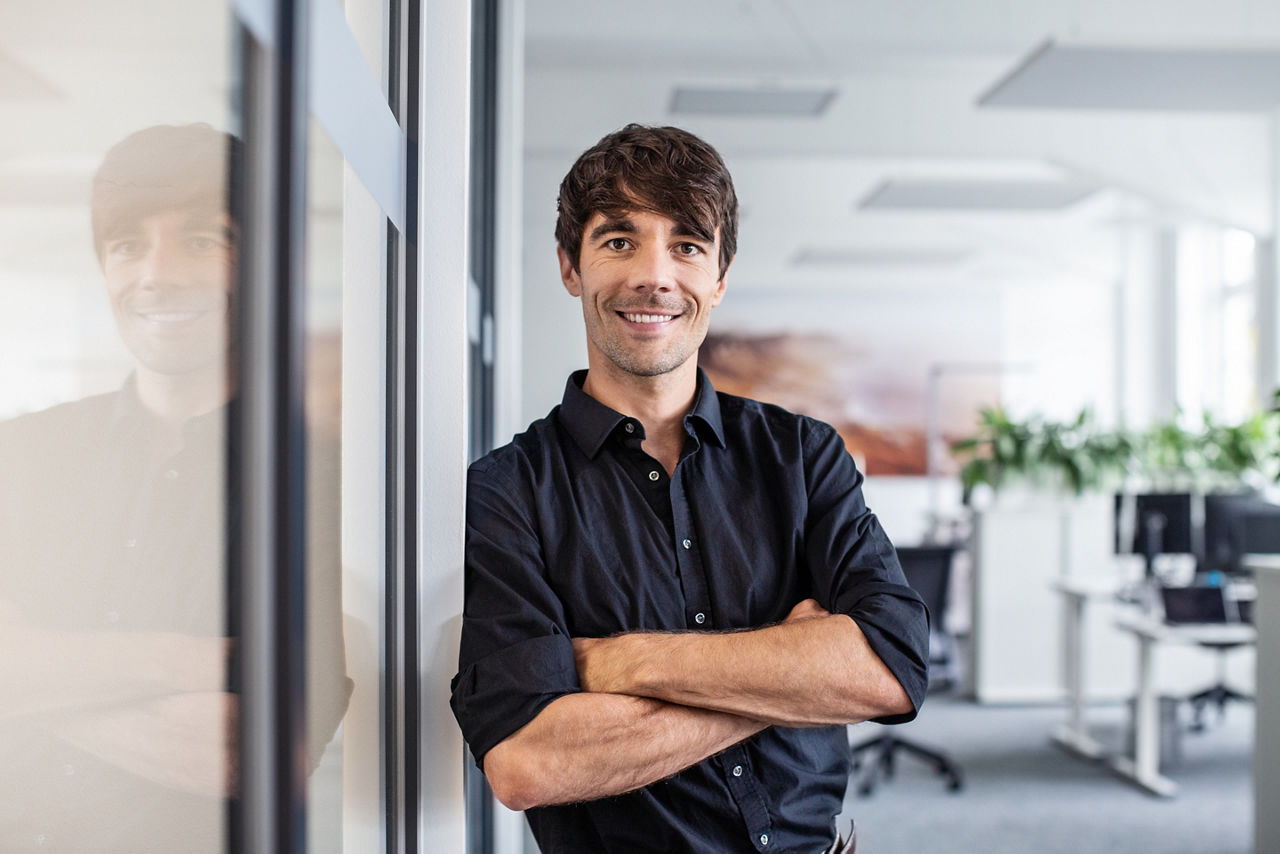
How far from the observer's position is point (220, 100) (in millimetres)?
568

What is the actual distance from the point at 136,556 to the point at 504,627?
2.28 feet

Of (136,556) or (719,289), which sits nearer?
(136,556)

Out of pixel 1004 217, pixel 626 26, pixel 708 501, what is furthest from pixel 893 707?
pixel 1004 217

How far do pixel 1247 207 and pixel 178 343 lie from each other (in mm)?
7693

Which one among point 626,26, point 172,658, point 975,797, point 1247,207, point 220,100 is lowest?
point 975,797

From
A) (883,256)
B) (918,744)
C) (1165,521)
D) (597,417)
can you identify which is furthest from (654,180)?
(883,256)

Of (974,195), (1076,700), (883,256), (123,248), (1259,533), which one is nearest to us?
(123,248)

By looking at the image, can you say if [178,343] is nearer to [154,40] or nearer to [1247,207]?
[154,40]

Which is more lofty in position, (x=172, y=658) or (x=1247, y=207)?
(x=1247, y=207)

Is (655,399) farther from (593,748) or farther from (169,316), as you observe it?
(169,316)

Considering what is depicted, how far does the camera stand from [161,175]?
54 centimetres

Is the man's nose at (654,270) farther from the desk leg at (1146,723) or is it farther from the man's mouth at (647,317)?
Result: the desk leg at (1146,723)

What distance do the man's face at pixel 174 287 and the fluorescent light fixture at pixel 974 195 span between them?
6.44 meters

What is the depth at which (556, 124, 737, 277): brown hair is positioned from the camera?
1391 millimetres
